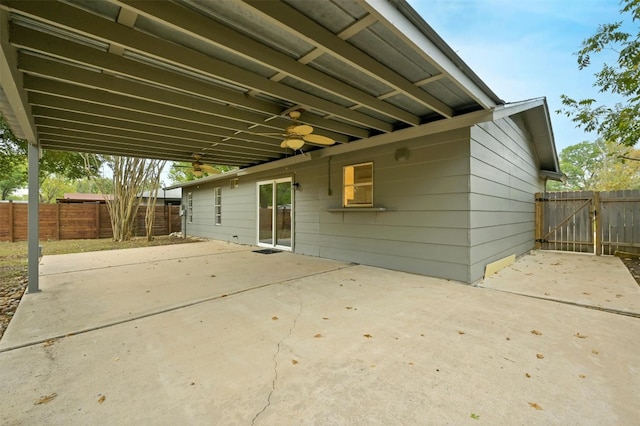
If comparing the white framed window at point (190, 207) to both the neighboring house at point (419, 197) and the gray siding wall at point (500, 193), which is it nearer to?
the neighboring house at point (419, 197)

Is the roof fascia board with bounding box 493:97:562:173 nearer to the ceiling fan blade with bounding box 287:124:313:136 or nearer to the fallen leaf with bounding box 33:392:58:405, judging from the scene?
the ceiling fan blade with bounding box 287:124:313:136

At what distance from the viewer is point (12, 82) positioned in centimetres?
247

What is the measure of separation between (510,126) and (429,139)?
2.61 meters

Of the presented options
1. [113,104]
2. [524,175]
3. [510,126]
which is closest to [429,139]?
[510,126]

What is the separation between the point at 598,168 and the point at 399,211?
27.7 meters

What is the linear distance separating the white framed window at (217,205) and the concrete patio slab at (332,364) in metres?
7.06

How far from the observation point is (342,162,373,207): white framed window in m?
→ 5.48

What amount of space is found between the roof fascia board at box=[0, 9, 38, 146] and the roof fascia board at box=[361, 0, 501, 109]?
2669mm

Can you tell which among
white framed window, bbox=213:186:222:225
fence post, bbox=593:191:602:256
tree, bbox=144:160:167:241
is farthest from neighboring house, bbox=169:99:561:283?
tree, bbox=144:160:167:241

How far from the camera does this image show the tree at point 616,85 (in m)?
5.32

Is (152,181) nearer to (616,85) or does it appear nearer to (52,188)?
(616,85)

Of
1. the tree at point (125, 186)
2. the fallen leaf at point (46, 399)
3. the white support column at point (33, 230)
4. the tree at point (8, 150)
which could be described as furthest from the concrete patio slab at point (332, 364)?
the tree at point (125, 186)

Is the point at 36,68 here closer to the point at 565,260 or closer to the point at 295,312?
the point at 295,312

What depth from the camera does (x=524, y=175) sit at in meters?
6.78
